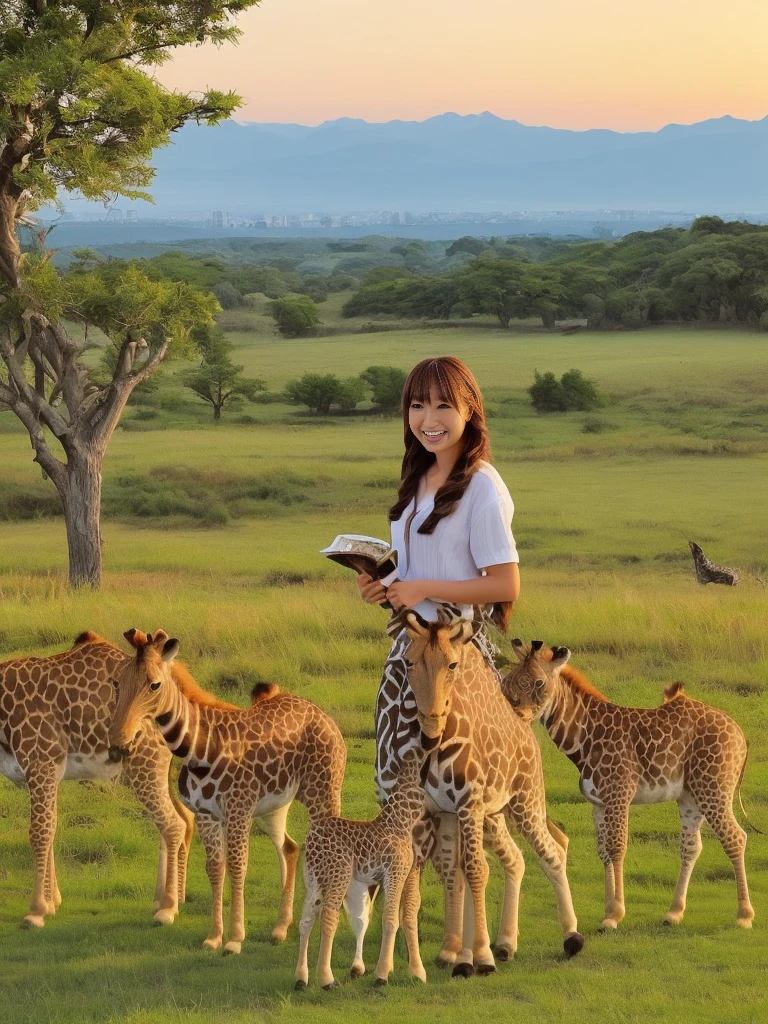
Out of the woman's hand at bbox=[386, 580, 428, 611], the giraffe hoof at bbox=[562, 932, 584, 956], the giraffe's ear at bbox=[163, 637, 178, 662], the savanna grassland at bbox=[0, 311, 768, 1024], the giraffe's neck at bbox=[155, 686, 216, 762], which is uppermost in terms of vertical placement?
the woman's hand at bbox=[386, 580, 428, 611]

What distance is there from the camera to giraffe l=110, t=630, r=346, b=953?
593 cm

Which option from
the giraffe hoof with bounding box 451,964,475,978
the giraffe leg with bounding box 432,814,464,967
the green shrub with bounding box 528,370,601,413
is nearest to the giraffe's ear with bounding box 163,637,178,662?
the giraffe leg with bounding box 432,814,464,967

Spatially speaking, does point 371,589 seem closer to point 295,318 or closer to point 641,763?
point 641,763

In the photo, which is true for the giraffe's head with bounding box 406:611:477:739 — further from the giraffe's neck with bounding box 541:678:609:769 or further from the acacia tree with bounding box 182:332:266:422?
the acacia tree with bounding box 182:332:266:422

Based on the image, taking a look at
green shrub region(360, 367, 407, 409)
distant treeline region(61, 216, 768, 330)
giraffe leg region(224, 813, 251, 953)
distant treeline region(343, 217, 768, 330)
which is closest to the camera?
giraffe leg region(224, 813, 251, 953)

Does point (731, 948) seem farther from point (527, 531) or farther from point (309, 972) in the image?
point (527, 531)

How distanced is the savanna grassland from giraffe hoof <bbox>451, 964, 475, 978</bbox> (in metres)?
0.06

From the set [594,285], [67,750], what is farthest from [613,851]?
[594,285]

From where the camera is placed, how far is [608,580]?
19.7m

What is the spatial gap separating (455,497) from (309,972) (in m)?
2.20

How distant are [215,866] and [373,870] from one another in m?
0.94

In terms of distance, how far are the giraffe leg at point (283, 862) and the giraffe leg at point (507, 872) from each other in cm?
106

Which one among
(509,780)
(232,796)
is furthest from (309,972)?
(509,780)

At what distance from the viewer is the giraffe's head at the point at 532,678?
6113 mm
